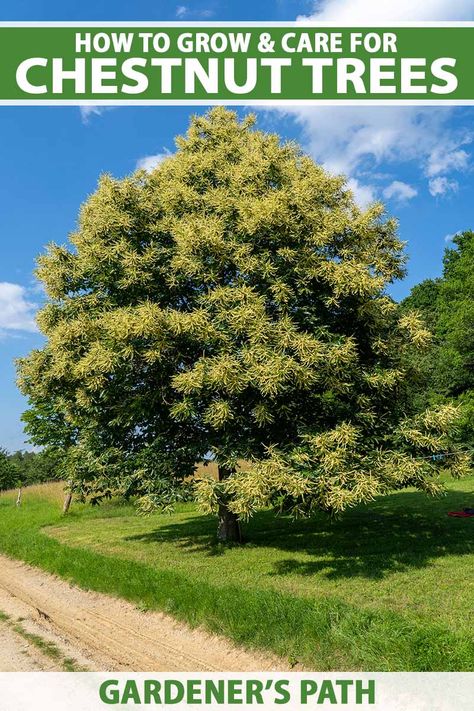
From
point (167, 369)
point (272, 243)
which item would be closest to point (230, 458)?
point (167, 369)

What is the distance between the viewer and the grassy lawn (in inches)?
336

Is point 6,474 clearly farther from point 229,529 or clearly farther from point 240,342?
point 240,342

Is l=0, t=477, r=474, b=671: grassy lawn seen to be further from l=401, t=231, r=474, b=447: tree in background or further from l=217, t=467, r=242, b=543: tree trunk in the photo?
l=401, t=231, r=474, b=447: tree in background

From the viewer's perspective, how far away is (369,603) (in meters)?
11.0

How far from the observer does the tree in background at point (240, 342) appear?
13.4 m

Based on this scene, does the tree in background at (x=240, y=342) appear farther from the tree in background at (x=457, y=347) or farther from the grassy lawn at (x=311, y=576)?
the tree in background at (x=457, y=347)

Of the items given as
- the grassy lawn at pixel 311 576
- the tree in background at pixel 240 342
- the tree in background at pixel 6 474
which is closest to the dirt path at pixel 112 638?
the grassy lawn at pixel 311 576

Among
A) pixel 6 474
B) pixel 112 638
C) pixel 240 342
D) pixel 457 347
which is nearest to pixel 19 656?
pixel 112 638

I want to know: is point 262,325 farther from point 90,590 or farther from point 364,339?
point 90,590

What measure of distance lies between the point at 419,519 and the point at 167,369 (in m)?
12.0

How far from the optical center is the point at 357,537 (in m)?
18.0

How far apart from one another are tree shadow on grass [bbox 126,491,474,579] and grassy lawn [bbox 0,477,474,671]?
1.8 inches

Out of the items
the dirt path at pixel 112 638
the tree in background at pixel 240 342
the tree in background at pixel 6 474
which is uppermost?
the tree in background at pixel 240 342

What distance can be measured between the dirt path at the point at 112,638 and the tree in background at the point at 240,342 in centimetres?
286
